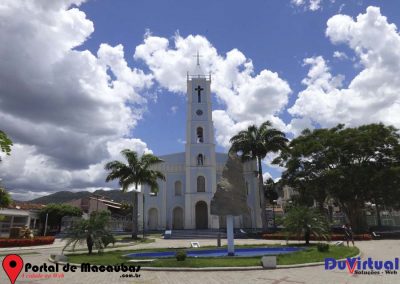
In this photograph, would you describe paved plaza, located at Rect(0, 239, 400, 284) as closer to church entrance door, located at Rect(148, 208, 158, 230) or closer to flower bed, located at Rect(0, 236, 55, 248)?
flower bed, located at Rect(0, 236, 55, 248)

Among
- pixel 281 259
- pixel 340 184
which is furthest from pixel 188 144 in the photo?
pixel 281 259

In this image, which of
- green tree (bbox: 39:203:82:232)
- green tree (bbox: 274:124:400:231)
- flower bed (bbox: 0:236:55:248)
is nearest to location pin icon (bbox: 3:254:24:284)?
flower bed (bbox: 0:236:55:248)

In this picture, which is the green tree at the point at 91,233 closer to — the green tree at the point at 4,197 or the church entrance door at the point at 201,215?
the green tree at the point at 4,197

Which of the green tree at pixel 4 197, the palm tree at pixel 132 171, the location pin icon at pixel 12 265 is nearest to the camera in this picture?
the location pin icon at pixel 12 265

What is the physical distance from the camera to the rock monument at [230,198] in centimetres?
1608

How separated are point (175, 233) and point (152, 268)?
2440 centimetres

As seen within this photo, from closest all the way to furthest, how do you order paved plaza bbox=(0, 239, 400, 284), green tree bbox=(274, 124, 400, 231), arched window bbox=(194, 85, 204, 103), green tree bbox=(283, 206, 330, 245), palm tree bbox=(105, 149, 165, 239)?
paved plaza bbox=(0, 239, 400, 284) → green tree bbox=(283, 206, 330, 245) → green tree bbox=(274, 124, 400, 231) → palm tree bbox=(105, 149, 165, 239) → arched window bbox=(194, 85, 204, 103)

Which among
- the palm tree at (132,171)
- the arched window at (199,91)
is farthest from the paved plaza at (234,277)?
the arched window at (199,91)

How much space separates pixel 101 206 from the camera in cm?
5788

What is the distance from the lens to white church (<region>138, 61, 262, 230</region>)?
4034 cm

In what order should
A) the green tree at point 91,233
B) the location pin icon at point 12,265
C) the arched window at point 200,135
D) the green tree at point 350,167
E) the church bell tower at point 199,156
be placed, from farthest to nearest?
the arched window at point 200,135, the church bell tower at point 199,156, the green tree at point 350,167, the green tree at point 91,233, the location pin icon at point 12,265

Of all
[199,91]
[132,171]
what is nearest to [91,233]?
[132,171]

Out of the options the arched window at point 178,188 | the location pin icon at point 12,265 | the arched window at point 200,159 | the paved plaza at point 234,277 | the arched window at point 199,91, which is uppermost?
the arched window at point 199,91

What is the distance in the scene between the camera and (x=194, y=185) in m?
40.9
